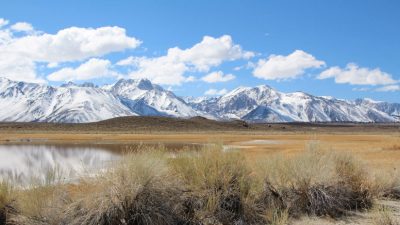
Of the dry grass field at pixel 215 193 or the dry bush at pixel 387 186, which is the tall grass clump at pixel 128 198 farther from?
the dry bush at pixel 387 186

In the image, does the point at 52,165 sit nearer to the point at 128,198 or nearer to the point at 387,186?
the point at 387,186

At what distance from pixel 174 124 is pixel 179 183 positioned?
127 meters

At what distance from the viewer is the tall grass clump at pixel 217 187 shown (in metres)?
10.1

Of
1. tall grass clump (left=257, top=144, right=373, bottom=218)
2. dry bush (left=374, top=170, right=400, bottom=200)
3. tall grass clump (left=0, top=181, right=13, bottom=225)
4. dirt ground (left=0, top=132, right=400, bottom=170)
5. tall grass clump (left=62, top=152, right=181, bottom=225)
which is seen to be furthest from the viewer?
dirt ground (left=0, top=132, right=400, bottom=170)

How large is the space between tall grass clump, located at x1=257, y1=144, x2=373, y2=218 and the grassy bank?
0.9 inches

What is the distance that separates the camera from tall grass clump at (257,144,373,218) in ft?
37.4

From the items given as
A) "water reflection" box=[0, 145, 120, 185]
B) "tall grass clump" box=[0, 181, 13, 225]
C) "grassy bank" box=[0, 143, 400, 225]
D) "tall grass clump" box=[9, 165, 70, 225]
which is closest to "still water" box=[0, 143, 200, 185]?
"water reflection" box=[0, 145, 120, 185]

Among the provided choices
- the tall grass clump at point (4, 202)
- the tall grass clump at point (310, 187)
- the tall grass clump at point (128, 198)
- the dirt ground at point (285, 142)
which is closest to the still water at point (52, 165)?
the tall grass clump at point (4, 202)

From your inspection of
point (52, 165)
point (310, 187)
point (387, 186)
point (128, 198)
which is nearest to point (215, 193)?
point (128, 198)

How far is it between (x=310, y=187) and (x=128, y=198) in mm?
4693

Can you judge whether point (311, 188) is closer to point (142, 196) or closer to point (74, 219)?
point (142, 196)

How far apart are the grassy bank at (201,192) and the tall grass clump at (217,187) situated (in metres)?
0.02

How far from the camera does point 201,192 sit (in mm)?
10312

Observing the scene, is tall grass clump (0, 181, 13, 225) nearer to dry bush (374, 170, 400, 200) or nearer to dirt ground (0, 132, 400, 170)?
dirt ground (0, 132, 400, 170)
